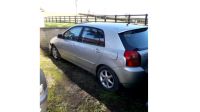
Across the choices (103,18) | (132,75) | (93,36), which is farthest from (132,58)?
(103,18)

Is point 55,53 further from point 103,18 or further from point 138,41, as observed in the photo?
point 103,18

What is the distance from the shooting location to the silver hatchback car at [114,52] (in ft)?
14.2

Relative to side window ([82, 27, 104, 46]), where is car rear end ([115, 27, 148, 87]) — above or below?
below

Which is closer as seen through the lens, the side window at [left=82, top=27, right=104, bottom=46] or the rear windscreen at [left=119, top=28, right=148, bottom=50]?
the rear windscreen at [left=119, top=28, right=148, bottom=50]

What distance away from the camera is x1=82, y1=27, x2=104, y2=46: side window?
4.90 meters

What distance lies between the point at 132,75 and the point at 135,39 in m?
0.69

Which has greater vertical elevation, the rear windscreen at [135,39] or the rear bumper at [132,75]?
the rear windscreen at [135,39]

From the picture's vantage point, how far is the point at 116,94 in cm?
462

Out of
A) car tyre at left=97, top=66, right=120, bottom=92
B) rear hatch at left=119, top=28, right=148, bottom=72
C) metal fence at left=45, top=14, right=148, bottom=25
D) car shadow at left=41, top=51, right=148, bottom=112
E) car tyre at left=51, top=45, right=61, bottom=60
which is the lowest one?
car shadow at left=41, top=51, right=148, bottom=112

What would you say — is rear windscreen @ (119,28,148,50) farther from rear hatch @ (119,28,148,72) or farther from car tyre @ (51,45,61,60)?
car tyre @ (51,45,61,60)

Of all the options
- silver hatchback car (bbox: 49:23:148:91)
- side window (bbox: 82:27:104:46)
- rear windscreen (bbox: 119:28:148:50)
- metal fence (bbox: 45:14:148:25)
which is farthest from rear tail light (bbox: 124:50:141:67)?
metal fence (bbox: 45:14:148:25)

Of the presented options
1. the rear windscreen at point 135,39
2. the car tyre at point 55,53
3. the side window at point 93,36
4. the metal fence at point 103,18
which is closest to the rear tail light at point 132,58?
the rear windscreen at point 135,39

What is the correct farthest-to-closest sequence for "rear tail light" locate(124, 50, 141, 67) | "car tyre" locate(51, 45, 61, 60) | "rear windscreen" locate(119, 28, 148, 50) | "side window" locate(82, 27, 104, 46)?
"car tyre" locate(51, 45, 61, 60) < "side window" locate(82, 27, 104, 46) < "rear windscreen" locate(119, 28, 148, 50) < "rear tail light" locate(124, 50, 141, 67)

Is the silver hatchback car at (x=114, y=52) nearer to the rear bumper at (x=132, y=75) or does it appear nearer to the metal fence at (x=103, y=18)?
the rear bumper at (x=132, y=75)
